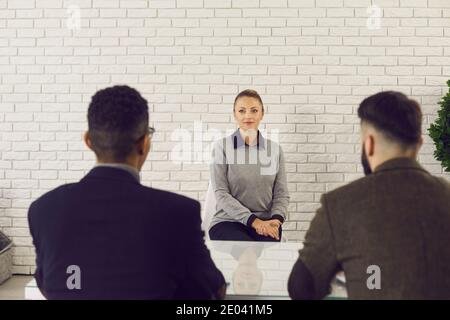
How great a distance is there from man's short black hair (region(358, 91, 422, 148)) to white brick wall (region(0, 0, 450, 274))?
2.06 metres

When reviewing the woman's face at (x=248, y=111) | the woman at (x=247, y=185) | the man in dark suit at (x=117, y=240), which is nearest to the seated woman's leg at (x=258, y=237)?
the woman at (x=247, y=185)

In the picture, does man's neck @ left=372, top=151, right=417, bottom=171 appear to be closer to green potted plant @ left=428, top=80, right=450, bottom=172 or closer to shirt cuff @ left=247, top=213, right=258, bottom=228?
shirt cuff @ left=247, top=213, right=258, bottom=228

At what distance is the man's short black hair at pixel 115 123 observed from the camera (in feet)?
4.49

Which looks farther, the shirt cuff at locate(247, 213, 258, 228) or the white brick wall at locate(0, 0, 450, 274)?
the white brick wall at locate(0, 0, 450, 274)

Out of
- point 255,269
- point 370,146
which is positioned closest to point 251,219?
point 255,269

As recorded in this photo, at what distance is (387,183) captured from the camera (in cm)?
123

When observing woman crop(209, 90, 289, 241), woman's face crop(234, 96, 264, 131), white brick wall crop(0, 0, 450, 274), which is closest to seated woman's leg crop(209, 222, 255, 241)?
woman crop(209, 90, 289, 241)

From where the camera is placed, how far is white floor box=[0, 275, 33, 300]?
3.08 m

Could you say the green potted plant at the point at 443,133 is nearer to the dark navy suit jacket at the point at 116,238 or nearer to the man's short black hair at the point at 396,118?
the man's short black hair at the point at 396,118

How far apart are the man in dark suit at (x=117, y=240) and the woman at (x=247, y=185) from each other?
1388 millimetres
